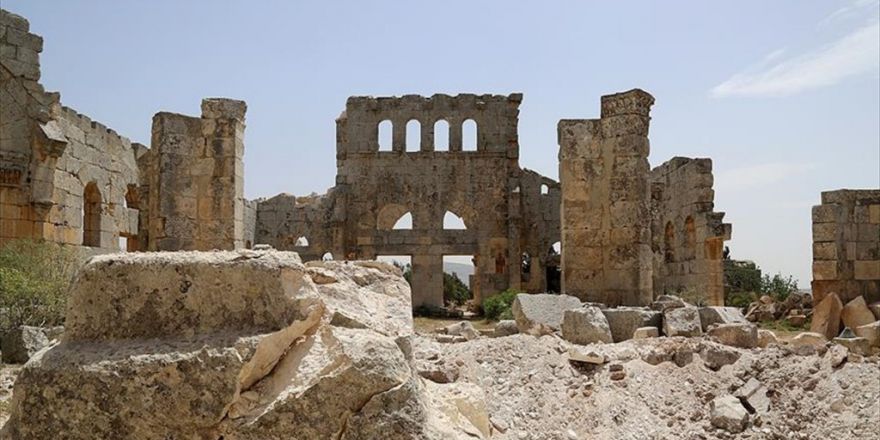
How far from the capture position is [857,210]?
49.4ft

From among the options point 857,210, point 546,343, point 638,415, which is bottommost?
point 638,415

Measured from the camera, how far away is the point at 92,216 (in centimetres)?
1711

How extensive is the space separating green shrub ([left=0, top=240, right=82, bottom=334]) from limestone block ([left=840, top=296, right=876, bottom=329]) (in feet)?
42.7

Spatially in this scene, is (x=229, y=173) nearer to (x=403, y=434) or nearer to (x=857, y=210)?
(x=403, y=434)

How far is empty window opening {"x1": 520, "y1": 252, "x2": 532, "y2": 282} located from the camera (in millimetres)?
29812

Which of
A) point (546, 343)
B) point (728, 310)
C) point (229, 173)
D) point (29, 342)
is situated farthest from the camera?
point (229, 173)

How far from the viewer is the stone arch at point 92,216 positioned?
1698 centimetres

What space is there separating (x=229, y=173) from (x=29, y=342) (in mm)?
Answer: 3888

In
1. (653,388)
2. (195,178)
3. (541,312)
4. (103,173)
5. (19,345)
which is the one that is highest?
(103,173)

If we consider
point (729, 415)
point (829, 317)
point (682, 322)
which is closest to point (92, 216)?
point (682, 322)

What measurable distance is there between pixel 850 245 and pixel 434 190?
55.5ft

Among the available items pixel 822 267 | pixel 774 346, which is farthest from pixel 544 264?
pixel 774 346

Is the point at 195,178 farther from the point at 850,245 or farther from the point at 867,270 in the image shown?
the point at 867,270

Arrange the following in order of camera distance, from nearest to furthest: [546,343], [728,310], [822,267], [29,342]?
[546,343] < [29,342] < [728,310] < [822,267]
